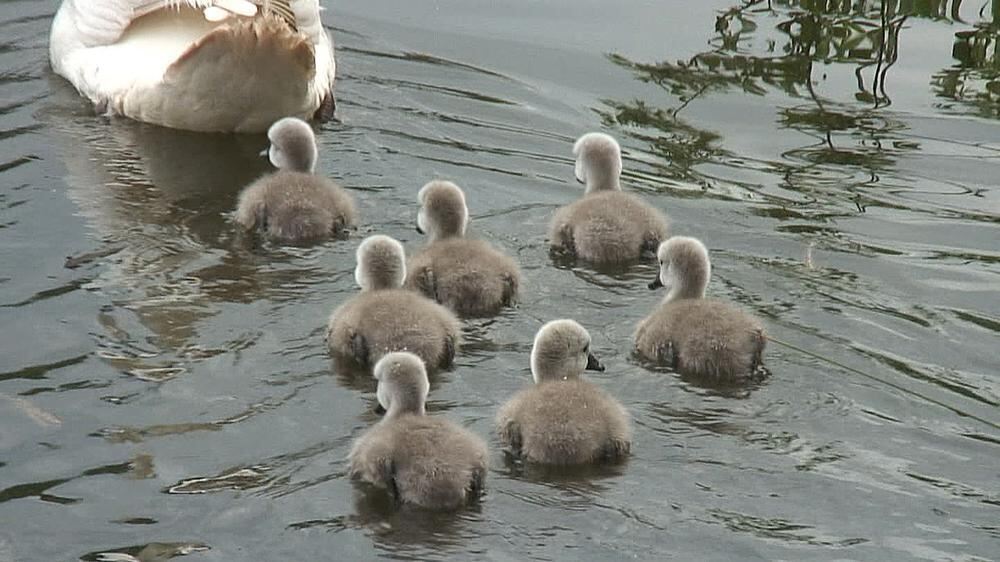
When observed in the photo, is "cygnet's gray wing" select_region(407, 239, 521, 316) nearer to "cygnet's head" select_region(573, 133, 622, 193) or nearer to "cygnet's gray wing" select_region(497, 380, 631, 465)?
"cygnet's head" select_region(573, 133, 622, 193)

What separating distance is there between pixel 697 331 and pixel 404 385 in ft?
4.76

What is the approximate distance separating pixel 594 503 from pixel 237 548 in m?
1.19

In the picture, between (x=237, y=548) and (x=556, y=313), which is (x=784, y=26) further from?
(x=237, y=548)

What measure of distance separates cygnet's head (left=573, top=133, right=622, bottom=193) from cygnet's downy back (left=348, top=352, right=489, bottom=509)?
2.85 meters

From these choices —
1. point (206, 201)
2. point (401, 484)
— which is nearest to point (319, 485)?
point (401, 484)

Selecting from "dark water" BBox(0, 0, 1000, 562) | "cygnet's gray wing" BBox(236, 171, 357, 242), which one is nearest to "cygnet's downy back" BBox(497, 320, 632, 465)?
"dark water" BBox(0, 0, 1000, 562)

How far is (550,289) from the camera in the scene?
326 inches

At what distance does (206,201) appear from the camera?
953 centimetres

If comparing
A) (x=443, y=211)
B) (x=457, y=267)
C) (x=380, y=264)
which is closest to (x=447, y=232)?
(x=443, y=211)

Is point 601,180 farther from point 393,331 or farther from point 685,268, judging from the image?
point 393,331

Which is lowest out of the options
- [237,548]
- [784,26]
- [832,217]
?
[237,548]

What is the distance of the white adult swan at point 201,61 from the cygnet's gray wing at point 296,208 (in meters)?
1.06

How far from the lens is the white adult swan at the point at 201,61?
32.4 feet

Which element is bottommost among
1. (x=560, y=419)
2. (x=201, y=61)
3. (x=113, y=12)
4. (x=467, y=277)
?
(x=560, y=419)
